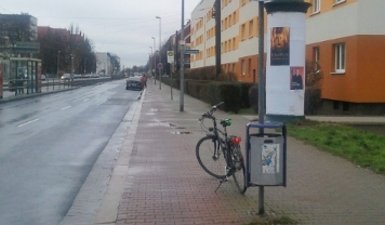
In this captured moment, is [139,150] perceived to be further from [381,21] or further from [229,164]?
[381,21]

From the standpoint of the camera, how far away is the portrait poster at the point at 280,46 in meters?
16.8

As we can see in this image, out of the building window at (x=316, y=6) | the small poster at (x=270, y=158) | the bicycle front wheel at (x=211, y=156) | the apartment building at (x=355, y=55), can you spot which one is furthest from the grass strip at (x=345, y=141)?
the building window at (x=316, y=6)

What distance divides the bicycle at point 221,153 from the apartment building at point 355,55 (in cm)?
1554

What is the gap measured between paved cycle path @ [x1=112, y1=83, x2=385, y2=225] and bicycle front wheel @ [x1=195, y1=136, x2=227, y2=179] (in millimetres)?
173

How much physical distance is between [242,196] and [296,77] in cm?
1007

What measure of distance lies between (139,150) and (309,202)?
5.73 m

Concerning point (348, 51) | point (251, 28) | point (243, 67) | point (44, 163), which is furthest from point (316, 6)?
point (44, 163)

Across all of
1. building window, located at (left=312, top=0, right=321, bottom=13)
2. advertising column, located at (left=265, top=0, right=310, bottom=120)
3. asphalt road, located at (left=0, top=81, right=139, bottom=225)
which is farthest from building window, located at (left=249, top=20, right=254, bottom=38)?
advertising column, located at (left=265, top=0, right=310, bottom=120)

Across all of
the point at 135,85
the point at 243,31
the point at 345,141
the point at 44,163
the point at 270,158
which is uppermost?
the point at 243,31

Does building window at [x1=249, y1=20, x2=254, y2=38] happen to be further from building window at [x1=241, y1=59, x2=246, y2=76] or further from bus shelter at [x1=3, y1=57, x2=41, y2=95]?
bus shelter at [x1=3, y1=57, x2=41, y2=95]

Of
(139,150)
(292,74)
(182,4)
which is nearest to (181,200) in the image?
(139,150)

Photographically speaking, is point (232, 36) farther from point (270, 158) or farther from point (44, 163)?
point (270, 158)

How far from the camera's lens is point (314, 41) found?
29.0m

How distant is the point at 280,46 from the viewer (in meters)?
17.0
